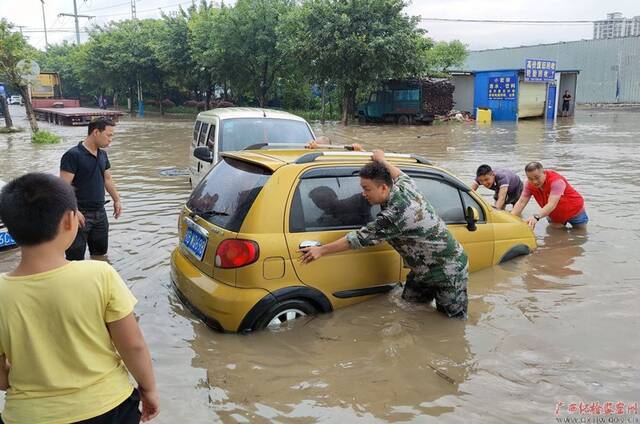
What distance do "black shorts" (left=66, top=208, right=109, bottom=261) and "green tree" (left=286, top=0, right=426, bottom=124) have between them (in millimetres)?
23286

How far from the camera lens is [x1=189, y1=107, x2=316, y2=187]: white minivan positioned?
776cm

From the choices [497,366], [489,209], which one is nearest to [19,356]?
[497,366]

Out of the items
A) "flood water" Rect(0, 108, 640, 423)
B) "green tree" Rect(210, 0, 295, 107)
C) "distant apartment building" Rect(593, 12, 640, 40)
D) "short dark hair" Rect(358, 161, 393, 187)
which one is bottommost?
"flood water" Rect(0, 108, 640, 423)

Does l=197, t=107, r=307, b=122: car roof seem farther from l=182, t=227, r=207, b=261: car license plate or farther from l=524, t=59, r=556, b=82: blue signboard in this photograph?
l=524, t=59, r=556, b=82: blue signboard

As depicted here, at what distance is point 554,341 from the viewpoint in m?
4.16

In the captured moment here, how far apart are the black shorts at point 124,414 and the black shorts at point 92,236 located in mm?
3208

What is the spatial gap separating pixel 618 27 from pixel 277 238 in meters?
60.8

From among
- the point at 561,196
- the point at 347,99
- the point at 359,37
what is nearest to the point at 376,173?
the point at 561,196

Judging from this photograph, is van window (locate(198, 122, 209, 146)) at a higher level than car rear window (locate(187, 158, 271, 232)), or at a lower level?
higher

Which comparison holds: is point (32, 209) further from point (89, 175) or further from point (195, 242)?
point (89, 175)

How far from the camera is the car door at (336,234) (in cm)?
399

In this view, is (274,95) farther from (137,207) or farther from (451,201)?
(451,201)

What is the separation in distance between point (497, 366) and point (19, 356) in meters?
3.08

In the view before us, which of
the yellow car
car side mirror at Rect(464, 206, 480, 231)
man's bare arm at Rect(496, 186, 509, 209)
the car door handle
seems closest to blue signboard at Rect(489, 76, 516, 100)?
man's bare arm at Rect(496, 186, 509, 209)
